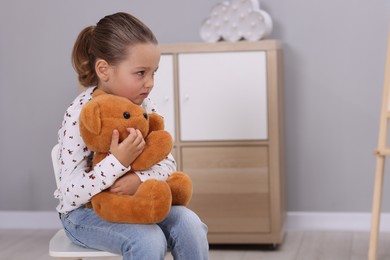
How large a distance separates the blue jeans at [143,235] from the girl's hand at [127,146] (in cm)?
13

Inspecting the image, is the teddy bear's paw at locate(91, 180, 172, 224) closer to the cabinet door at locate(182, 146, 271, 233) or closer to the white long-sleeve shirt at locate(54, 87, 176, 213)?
A: the white long-sleeve shirt at locate(54, 87, 176, 213)

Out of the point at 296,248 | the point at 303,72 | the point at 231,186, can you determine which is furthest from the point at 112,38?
the point at 303,72

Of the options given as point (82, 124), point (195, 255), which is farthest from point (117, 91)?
point (195, 255)

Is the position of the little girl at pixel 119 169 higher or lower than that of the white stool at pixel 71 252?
higher

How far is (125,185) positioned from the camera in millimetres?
1564

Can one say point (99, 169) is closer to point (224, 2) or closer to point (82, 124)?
point (82, 124)

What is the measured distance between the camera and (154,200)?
1.51 m

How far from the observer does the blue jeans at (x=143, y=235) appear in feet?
4.93

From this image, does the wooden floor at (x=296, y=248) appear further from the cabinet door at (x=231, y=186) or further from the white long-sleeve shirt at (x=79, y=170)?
the white long-sleeve shirt at (x=79, y=170)

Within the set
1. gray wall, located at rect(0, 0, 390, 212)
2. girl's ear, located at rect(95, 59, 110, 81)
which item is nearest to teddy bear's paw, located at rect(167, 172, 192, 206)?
girl's ear, located at rect(95, 59, 110, 81)

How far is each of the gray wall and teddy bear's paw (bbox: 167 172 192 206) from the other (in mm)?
1593

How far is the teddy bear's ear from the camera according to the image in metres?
1.53

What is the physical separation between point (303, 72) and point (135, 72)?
1.62m

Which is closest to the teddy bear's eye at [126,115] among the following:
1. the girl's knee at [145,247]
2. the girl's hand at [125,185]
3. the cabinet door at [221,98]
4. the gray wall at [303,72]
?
the girl's hand at [125,185]
